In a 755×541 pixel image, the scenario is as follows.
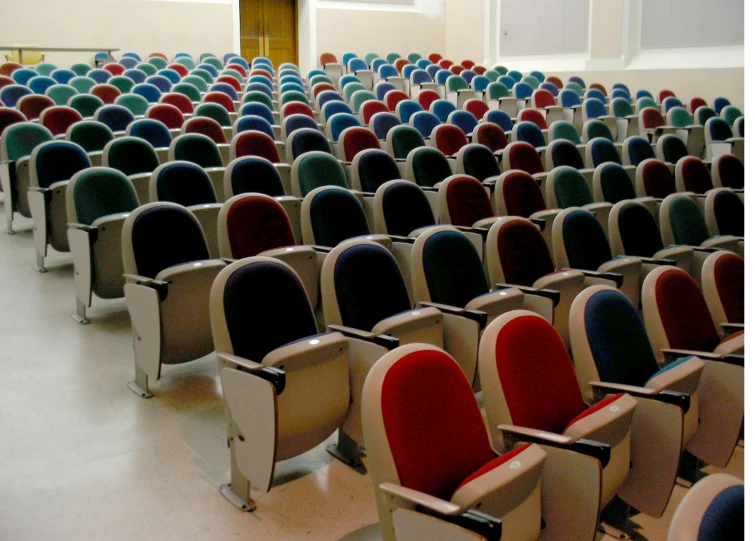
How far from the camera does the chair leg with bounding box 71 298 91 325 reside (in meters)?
3.61

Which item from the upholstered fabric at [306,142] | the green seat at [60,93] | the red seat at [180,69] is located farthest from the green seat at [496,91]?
the green seat at [60,93]

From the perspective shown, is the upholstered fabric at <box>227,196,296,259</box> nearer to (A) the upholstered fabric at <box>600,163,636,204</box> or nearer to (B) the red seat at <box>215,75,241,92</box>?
(A) the upholstered fabric at <box>600,163,636,204</box>

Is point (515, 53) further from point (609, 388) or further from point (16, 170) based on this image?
point (609, 388)

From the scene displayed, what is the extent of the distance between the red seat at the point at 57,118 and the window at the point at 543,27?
27.3 ft

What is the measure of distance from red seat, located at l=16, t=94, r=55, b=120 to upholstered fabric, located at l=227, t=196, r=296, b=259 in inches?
145

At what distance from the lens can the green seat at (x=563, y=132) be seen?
21.0ft

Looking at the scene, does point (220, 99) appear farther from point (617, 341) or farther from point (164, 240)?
point (617, 341)

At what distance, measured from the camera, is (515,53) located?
12.7 m

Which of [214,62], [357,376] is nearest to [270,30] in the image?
[214,62]

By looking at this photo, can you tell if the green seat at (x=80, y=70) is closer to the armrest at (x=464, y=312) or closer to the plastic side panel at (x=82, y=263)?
the plastic side panel at (x=82, y=263)

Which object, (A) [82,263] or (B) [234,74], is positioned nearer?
(A) [82,263]

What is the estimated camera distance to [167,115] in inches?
232

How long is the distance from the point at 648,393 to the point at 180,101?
5512mm

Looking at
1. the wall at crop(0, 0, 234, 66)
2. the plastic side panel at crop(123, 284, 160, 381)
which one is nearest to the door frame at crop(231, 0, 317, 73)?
the wall at crop(0, 0, 234, 66)
